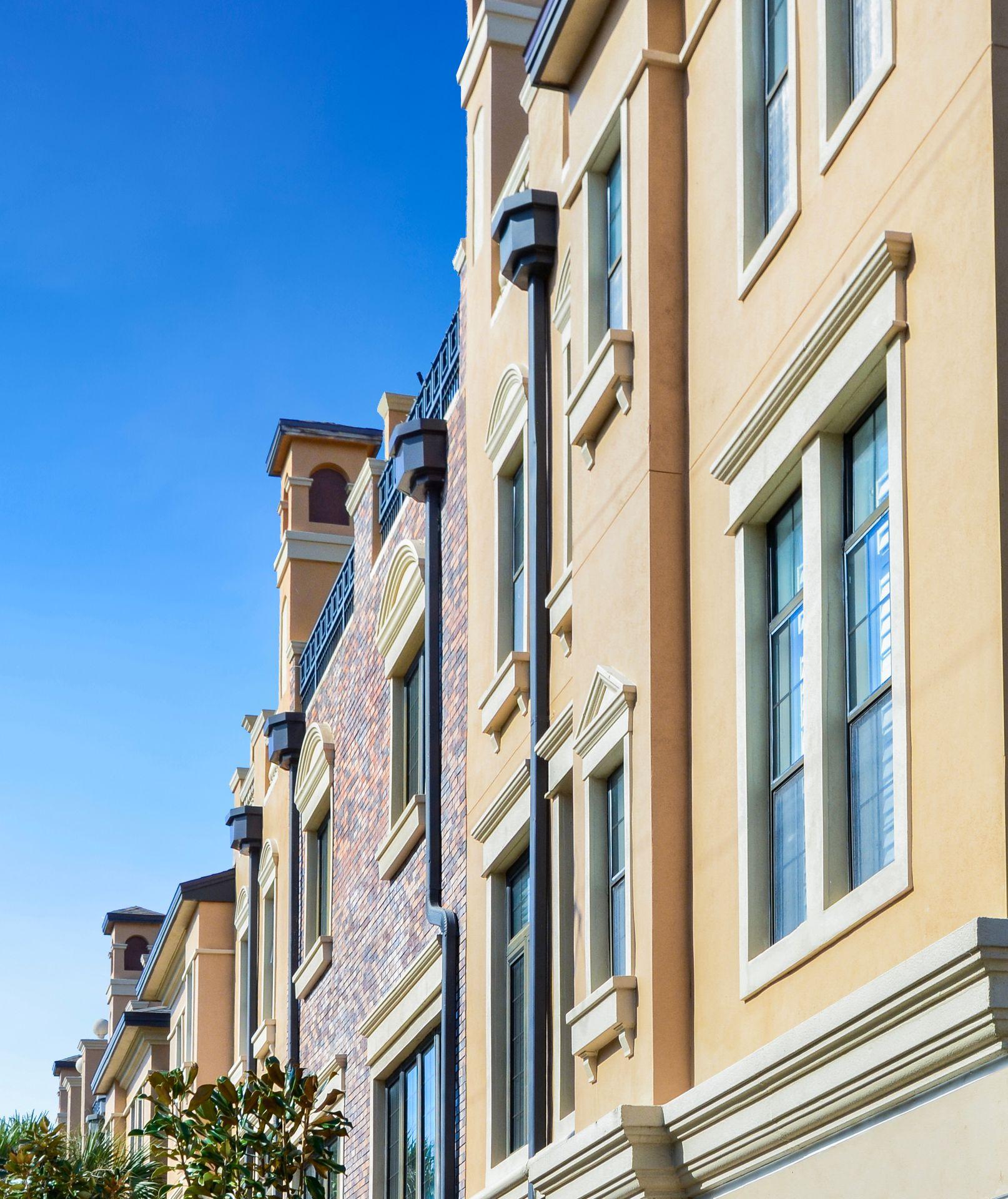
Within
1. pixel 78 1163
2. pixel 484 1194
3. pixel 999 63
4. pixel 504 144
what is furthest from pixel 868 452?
pixel 78 1163

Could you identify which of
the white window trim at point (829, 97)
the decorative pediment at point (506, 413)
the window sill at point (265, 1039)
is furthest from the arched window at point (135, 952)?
the white window trim at point (829, 97)

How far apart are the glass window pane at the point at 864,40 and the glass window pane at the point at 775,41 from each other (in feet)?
2.86

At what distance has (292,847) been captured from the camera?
2445 cm

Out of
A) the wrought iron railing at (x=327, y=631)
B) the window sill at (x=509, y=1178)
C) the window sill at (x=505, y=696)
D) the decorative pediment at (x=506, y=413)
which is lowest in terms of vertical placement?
the window sill at (x=509, y=1178)

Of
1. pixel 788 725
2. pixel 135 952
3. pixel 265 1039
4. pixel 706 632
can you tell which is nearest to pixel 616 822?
pixel 706 632

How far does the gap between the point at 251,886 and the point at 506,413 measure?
1340cm

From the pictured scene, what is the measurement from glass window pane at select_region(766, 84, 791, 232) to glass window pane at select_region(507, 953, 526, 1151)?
20.9 ft

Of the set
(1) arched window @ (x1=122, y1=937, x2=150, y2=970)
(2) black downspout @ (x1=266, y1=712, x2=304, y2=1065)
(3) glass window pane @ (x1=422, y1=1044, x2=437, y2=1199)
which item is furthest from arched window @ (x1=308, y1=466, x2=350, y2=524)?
(1) arched window @ (x1=122, y1=937, x2=150, y2=970)

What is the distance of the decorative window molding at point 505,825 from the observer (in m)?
14.8

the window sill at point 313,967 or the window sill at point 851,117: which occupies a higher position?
the window sill at point 851,117

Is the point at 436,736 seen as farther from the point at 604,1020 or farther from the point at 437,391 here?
the point at 604,1020

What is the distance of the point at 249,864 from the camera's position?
1103 inches

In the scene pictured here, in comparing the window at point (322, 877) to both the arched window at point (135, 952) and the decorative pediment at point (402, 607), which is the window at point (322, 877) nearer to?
the decorative pediment at point (402, 607)

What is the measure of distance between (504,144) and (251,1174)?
29.8 ft
